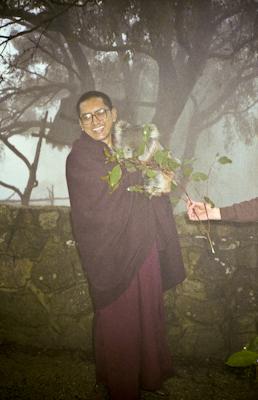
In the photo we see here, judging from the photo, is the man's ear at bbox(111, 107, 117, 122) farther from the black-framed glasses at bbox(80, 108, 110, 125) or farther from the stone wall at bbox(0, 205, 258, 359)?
the stone wall at bbox(0, 205, 258, 359)

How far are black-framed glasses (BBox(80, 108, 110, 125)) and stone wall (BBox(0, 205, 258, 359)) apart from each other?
907 millimetres

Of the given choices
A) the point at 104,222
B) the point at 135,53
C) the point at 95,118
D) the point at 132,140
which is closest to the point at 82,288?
the point at 104,222

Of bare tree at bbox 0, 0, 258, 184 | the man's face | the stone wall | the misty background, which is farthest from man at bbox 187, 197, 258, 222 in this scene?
bare tree at bbox 0, 0, 258, 184

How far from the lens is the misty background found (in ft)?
14.7

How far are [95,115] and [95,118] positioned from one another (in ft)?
0.08

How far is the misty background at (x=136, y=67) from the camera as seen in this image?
14.7ft

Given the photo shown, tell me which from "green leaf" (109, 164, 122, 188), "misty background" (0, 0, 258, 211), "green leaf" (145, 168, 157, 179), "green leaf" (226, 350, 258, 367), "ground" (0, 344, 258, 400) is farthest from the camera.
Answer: "misty background" (0, 0, 258, 211)

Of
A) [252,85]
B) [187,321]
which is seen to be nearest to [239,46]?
[252,85]

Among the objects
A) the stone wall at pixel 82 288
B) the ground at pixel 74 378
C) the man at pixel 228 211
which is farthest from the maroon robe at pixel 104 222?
the ground at pixel 74 378

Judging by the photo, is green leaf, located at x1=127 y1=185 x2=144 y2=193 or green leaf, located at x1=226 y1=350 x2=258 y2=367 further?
green leaf, located at x1=127 y1=185 x2=144 y2=193

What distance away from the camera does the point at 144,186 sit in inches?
90.8

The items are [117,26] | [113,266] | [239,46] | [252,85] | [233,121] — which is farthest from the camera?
[233,121]

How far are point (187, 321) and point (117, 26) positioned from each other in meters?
4.33

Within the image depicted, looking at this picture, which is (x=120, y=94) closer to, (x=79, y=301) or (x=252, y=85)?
(x=252, y=85)
